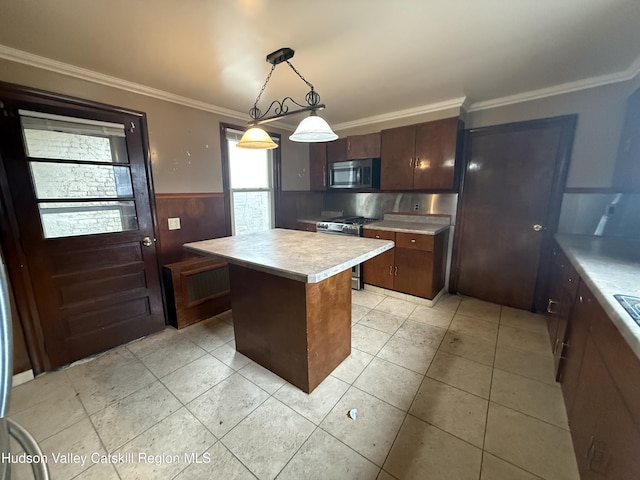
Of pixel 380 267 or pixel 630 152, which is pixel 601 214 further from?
pixel 380 267

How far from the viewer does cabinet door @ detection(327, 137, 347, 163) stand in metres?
3.85

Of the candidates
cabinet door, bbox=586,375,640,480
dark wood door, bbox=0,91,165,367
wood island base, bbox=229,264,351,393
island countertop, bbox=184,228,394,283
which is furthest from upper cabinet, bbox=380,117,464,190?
dark wood door, bbox=0,91,165,367

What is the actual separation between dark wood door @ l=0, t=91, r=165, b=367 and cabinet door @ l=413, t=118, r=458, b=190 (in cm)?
293

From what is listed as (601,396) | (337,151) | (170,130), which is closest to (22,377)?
(170,130)

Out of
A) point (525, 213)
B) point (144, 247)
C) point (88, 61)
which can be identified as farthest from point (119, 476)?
point (525, 213)

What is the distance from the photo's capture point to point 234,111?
3.16m

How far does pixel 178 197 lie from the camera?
277 cm

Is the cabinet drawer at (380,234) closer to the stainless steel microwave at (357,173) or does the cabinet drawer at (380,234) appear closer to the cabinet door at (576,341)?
the stainless steel microwave at (357,173)

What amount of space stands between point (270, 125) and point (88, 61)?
1999 millimetres

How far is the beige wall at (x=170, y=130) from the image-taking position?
2.00 m

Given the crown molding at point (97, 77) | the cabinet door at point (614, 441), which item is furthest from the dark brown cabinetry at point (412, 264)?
the crown molding at point (97, 77)

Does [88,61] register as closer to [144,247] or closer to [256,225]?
[144,247]

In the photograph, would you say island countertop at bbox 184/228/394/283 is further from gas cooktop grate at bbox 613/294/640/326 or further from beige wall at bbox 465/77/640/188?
beige wall at bbox 465/77/640/188

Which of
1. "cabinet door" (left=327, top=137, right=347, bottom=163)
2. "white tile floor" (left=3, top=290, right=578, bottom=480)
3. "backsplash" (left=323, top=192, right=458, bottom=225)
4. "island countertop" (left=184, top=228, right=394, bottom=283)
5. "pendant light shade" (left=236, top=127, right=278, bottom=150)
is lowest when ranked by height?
"white tile floor" (left=3, top=290, right=578, bottom=480)
